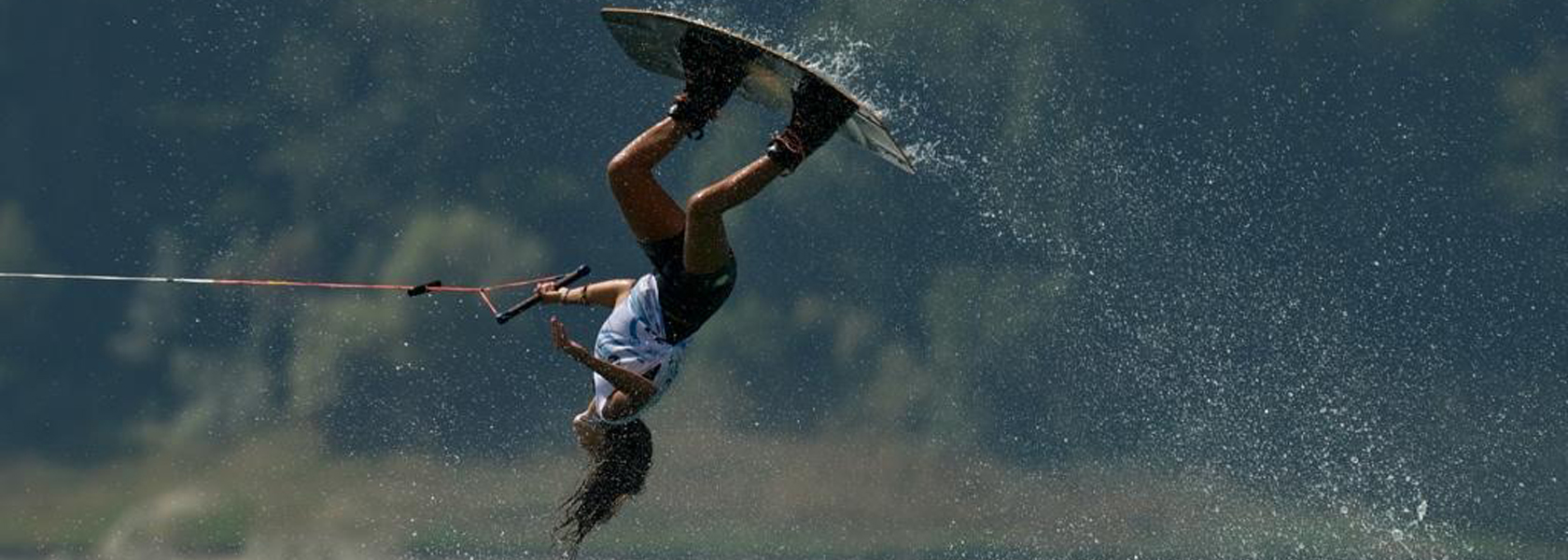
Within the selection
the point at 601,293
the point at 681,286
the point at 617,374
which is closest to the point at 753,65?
the point at 681,286

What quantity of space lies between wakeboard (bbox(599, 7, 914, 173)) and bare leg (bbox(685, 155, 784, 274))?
42 centimetres

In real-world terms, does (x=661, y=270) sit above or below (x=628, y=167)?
below

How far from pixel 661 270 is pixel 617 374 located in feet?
2.15

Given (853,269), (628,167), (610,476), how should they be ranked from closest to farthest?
(628,167), (610,476), (853,269)

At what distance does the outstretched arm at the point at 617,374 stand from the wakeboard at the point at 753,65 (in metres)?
1.40

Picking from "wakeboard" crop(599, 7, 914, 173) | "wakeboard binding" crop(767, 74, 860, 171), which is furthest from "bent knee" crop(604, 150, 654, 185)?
"wakeboard binding" crop(767, 74, 860, 171)

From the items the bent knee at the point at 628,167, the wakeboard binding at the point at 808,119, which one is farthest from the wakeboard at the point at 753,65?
the bent knee at the point at 628,167

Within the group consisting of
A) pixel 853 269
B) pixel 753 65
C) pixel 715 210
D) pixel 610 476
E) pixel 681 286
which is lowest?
pixel 610 476

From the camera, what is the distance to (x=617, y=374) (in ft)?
34.8

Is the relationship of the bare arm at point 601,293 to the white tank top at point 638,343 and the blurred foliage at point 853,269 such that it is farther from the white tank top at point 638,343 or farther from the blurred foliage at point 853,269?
the blurred foliage at point 853,269

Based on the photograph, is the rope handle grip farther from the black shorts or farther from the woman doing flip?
the black shorts

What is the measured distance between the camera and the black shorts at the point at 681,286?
10.9 m

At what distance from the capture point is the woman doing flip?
1023 centimetres

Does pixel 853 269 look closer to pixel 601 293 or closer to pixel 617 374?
pixel 601 293
